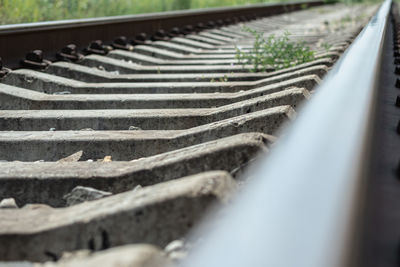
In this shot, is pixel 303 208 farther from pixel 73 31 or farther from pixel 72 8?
pixel 72 8

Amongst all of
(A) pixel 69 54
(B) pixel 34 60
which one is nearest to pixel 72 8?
(A) pixel 69 54

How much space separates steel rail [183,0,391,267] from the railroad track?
0.09 ft

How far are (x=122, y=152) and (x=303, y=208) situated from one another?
1.47 m

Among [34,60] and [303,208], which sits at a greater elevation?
[303,208]

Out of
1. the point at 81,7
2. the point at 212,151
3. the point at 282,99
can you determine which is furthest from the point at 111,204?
the point at 81,7

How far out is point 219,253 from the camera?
2.29 feet

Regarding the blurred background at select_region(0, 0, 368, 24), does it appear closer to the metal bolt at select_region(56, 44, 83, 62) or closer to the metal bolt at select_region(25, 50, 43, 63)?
the metal bolt at select_region(56, 44, 83, 62)

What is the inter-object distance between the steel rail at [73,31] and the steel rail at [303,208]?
3249 mm

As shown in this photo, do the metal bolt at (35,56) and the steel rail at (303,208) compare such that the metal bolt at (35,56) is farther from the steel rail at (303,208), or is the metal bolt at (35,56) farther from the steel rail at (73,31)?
the steel rail at (303,208)

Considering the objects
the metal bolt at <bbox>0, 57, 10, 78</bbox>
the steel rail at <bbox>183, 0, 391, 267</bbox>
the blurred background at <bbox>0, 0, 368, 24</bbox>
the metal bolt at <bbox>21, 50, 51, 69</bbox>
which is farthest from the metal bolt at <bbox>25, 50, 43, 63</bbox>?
the steel rail at <bbox>183, 0, 391, 267</bbox>

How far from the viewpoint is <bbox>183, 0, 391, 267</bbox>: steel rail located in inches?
25.1

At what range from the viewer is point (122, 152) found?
2127 millimetres

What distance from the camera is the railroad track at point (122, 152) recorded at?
1196mm

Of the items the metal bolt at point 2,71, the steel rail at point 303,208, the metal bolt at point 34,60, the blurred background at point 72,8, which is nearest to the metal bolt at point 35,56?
the metal bolt at point 34,60
